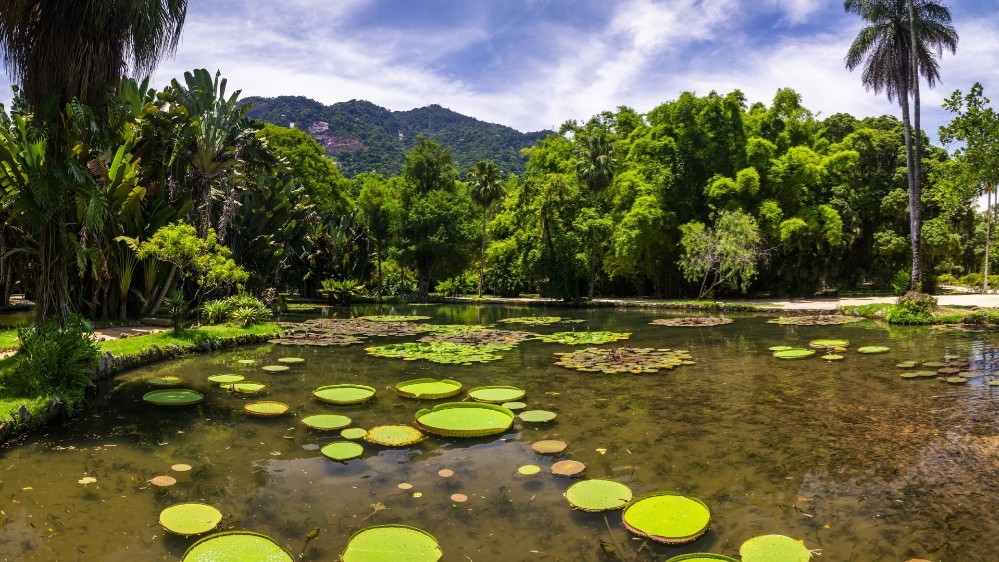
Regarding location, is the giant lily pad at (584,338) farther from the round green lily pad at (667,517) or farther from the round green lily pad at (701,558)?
the round green lily pad at (701,558)

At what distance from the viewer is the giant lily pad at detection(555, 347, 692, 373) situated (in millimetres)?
11117

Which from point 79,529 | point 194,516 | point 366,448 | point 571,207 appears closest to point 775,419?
point 366,448

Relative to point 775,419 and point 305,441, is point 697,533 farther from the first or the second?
point 305,441

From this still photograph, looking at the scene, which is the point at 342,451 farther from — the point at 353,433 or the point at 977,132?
the point at 977,132

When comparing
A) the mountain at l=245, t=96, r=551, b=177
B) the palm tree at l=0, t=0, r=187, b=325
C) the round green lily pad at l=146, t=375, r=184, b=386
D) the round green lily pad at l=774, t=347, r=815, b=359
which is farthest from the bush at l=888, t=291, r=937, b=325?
the mountain at l=245, t=96, r=551, b=177

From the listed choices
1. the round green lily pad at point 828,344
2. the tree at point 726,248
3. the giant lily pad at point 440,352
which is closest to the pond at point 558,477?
the giant lily pad at point 440,352

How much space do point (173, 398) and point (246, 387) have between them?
3.57ft

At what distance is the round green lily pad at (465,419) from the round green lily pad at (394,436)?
0.79 ft

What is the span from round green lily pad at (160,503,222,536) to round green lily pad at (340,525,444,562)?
121 centimetres

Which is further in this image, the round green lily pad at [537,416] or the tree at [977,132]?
the tree at [977,132]

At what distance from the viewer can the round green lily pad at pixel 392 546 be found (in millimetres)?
3670

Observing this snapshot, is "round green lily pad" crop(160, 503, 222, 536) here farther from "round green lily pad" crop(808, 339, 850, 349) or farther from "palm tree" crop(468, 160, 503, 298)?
"palm tree" crop(468, 160, 503, 298)

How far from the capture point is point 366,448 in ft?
20.6

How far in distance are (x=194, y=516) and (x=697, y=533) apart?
3971mm
